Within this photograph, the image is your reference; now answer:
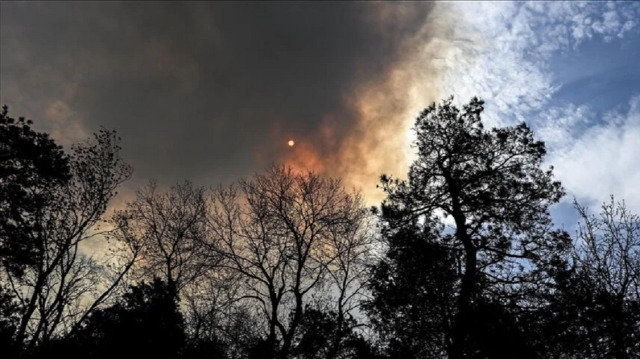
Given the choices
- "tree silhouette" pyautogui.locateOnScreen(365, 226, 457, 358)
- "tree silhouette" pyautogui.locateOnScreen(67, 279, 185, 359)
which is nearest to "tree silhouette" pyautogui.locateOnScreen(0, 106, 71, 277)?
"tree silhouette" pyautogui.locateOnScreen(67, 279, 185, 359)

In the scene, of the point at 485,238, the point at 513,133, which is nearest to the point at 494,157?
the point at 513,133

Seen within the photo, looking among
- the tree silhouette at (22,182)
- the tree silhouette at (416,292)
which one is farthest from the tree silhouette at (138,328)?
the tree silhouette at (416,292)

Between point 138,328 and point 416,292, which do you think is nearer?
point 416,292

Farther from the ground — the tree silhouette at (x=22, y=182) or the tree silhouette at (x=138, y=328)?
the tree silhouette at (x=22, y=182)

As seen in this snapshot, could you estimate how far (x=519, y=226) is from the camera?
1408 cm

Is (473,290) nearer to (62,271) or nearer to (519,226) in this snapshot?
(519,226)

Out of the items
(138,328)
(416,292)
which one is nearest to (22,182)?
(138,328)

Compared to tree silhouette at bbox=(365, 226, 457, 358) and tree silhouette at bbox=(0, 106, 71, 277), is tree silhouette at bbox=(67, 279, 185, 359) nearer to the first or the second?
tree silhouette at bbox=(0, 106, 71, 277)

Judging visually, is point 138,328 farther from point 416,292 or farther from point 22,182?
point 416,292

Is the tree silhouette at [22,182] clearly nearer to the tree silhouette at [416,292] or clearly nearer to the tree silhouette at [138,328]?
the tree silhouette at [138,328]

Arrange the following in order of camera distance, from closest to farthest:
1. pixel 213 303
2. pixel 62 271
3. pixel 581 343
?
pixel 581 343 → pixel 62 271 → pixel 213 303

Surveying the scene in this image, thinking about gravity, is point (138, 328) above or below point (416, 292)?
below

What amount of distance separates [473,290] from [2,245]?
1893cm

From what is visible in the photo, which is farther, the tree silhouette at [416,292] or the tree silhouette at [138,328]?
the tree silhouette at [138,328]
